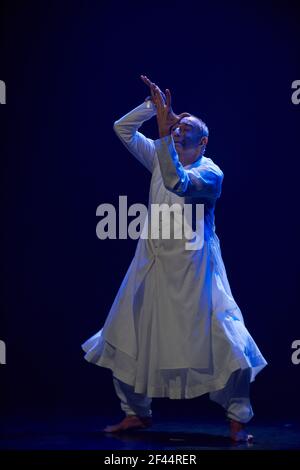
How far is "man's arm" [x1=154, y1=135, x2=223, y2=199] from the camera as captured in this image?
3264 mm

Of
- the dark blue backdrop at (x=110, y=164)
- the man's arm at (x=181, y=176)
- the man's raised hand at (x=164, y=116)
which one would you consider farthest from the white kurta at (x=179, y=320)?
the dark blue backdrop at (x=110, y=164)

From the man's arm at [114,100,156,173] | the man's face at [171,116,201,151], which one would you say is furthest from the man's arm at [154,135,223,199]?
the man's arm at [114,100,156,173]

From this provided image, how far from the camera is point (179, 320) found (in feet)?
11.4

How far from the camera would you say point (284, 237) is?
4.52 meters

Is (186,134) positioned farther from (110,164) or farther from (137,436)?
(137,436)

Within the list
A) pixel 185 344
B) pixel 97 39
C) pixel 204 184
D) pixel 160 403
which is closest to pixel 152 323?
pixel 185 344

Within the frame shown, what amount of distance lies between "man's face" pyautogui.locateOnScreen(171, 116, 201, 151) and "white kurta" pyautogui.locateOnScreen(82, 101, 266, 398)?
0.29ft

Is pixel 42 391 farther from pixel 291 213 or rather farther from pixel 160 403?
pixel 291 213

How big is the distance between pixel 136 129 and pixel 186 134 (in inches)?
10.2

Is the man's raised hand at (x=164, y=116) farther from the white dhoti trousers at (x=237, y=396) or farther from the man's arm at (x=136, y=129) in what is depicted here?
the white dhoti trousers at (x=237, y=396)

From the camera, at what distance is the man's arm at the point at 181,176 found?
326 centimetres

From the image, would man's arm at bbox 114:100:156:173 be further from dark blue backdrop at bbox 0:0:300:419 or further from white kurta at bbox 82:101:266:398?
dark blue backdrop at bbox 0:0:300:419
